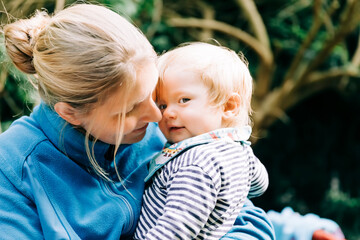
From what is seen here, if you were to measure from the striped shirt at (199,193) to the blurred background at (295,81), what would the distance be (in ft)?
5.87

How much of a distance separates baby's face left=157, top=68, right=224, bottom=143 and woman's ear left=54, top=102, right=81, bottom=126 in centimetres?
27

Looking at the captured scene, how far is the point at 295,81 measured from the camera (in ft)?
12.9

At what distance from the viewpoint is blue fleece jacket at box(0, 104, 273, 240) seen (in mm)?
1215

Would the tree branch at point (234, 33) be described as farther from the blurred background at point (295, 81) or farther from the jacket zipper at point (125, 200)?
the jacket zipper at point (125, 200)

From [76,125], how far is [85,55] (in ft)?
0.81

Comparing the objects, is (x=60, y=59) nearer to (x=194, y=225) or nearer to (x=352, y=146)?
(x=194, y=225)

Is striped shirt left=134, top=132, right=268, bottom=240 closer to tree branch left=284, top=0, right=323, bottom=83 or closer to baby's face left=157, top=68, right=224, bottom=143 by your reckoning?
baby's face left=157, top=68, right=224, bottom=143

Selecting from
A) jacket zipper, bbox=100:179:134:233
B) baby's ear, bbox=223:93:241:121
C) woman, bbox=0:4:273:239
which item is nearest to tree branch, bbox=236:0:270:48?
baby's ear, bbox=223:93:241:121

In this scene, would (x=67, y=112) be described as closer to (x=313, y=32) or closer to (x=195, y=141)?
(x=195, y=141)

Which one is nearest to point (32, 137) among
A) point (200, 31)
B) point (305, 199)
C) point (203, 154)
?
point (203, 154)

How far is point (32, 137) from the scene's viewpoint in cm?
129

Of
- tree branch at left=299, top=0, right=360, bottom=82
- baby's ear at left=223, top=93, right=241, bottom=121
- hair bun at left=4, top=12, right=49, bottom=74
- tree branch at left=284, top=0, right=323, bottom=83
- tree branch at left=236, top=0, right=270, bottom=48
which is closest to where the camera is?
hair bun at left=4, top=12, right=49, bottom=74

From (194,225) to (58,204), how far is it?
40 centimetres

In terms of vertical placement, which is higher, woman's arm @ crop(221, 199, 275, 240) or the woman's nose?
the woman's nose
